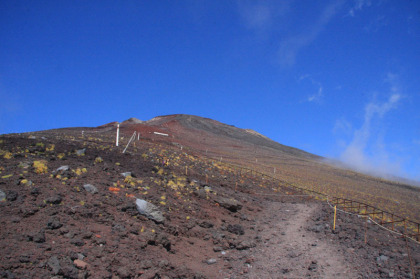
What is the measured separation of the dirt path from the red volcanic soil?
0.03 metres

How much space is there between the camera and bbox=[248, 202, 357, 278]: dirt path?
280 inches

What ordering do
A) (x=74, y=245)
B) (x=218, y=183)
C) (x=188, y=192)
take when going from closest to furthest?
(x=74, y=245) → (x=188, y=192) → (x=218, y=183)

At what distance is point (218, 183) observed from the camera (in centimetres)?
1573

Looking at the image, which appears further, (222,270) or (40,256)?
(222,270)

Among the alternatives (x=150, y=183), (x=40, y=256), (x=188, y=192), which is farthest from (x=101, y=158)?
(x=40, y=256)

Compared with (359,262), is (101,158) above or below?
above

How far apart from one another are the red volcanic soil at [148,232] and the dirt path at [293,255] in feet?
0.10

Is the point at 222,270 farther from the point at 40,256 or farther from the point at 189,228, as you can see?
the point at 40,256

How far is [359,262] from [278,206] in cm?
735

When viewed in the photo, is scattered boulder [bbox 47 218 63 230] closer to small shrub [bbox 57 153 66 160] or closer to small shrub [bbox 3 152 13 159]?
small shrub [bbox 3 152 13 159]

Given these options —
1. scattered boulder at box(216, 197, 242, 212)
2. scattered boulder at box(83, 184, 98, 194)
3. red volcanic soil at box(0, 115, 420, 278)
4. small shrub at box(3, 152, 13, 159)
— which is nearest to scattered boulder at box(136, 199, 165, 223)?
red volcanic soil at box(0, 115, 420, 278)

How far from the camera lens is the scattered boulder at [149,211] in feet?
27.4

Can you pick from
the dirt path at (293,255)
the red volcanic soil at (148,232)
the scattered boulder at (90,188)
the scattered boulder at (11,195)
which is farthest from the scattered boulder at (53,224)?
the dirt path at (293,255)

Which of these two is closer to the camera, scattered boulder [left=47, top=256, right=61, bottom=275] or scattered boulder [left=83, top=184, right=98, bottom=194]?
scattered boulder [left=47, top=256, right=61, bottom=275]
